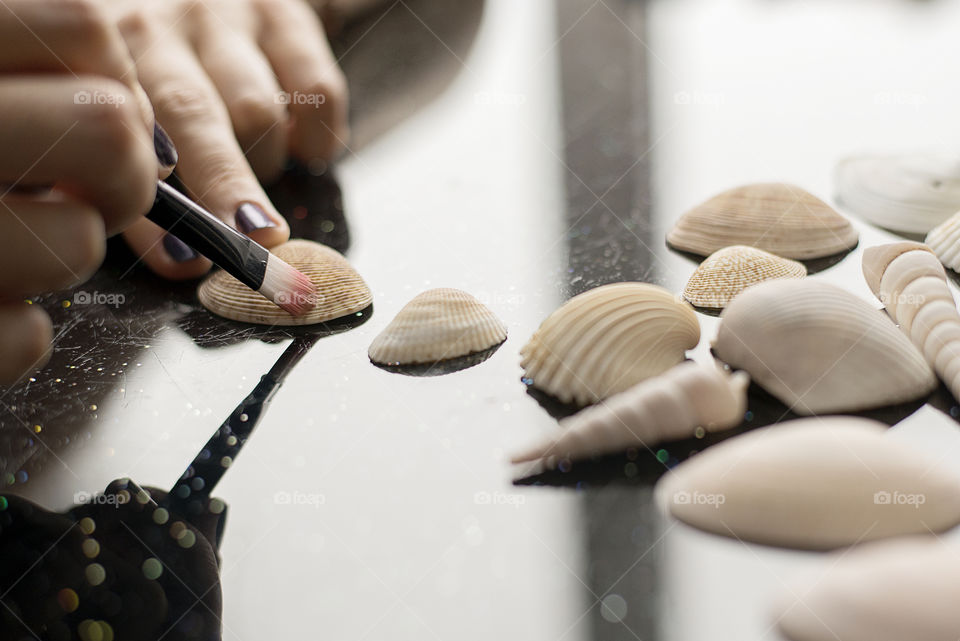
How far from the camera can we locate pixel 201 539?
0.45 metres

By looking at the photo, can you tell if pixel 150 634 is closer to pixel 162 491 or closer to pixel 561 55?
pixel 162 491

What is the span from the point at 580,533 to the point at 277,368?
269mm

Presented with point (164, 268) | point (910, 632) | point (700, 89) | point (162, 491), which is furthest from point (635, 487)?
point (700, 89)

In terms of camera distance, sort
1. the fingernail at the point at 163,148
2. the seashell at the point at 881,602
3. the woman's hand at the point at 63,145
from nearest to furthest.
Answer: the seashell at the point at 881,602, the woman's hand at the point at 63,145, the fingernail at the point at 163,148

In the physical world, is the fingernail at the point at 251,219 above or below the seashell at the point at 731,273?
above

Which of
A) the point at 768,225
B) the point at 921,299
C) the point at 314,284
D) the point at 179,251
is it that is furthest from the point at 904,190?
the point at 179,251

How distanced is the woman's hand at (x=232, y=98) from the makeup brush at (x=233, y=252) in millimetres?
109

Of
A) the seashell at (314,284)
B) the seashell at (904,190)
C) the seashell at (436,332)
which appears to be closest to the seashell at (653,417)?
the seashell at (436,332)

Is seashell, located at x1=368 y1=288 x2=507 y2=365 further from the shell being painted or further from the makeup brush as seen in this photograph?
the shell being painted

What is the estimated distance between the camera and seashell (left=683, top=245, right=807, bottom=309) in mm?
667

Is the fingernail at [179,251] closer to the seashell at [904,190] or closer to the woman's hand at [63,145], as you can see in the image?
the woman's hand at [63,145]

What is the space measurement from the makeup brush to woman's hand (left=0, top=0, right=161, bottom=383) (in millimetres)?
96

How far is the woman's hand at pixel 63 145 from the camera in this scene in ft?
1.56

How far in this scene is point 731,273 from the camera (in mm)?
682
